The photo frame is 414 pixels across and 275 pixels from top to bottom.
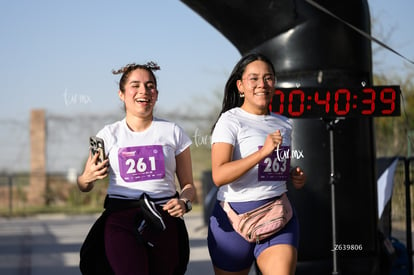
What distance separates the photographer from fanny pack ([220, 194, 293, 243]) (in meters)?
3.53

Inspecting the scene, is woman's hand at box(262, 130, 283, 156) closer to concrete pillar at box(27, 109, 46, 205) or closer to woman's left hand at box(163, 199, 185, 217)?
woman's left hand at box(163, 199, 185, 217)

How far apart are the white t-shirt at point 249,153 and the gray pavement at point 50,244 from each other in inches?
156

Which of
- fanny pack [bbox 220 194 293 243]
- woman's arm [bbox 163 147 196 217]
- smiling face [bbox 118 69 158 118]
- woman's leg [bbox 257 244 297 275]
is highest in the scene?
smiling face [bbox 118 69 158 118]

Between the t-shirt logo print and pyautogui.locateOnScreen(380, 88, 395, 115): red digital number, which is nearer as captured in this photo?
the t-shirt logo print

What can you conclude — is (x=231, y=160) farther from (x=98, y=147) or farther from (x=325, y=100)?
(x=325, y=100)

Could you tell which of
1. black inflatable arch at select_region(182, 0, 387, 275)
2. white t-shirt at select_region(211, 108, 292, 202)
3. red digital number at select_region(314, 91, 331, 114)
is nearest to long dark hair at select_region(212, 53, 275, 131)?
white t-shirt at select_region(211, 108, 292, 202)

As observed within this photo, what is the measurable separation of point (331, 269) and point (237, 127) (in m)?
2.73

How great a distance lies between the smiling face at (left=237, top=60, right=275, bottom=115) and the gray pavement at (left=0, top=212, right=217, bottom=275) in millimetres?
4023

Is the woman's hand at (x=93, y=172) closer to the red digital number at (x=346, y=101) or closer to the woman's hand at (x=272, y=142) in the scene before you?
the woman's hand at (x=272, y=142)

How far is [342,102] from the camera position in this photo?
543 cm

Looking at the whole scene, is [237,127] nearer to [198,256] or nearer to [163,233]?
[163,233]

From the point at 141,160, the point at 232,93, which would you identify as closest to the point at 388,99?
the point at 232,93

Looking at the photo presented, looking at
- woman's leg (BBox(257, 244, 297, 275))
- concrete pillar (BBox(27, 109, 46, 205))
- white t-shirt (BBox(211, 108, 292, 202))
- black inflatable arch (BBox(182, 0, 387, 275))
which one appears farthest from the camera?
concrete pillar (BBox(27, 109, 46, 205))

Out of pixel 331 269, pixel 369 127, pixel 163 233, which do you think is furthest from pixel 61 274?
pixel 163 233
